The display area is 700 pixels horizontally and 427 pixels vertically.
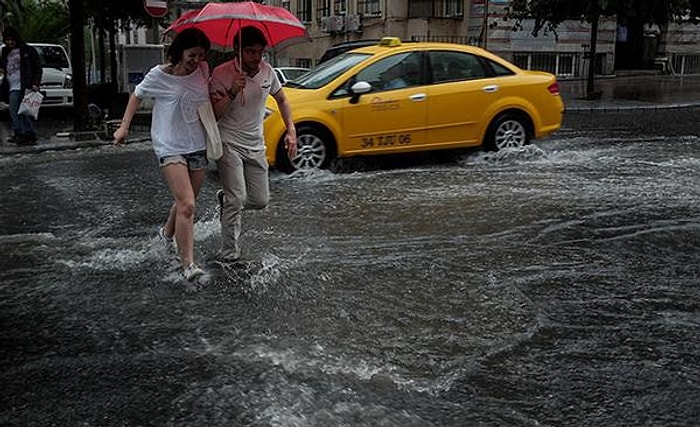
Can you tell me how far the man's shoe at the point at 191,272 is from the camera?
5716mm

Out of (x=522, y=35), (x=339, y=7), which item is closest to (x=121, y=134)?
(x=522, y=35)

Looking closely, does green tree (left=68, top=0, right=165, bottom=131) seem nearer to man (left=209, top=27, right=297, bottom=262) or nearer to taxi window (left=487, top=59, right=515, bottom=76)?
taxi window (left=487, top=59, right=515, bottom=76)

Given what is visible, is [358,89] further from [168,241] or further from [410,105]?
[168,241]

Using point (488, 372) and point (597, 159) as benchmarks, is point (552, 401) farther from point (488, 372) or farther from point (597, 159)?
point (597, 159)

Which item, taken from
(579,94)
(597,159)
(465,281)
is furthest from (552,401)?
(579,94)

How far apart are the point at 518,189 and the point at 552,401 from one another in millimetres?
5533

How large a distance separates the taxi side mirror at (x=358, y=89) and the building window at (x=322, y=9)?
28.8 metres

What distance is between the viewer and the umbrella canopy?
5.76 m

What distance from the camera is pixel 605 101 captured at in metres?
20.5

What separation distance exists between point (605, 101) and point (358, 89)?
12268 millimetres

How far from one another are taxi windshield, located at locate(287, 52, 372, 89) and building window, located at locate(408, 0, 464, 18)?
19676 mm

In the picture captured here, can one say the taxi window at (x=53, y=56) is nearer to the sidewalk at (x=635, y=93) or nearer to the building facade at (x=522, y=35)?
the building facade at (x=522, y=35)

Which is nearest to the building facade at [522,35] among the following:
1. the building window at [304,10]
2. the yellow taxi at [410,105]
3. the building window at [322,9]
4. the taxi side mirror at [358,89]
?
the building window at [322,9]

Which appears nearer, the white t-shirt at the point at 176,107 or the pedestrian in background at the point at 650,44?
the white t-shirt at the point at 176,107
